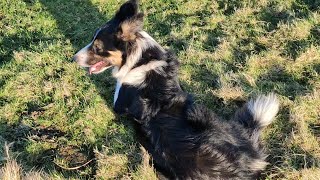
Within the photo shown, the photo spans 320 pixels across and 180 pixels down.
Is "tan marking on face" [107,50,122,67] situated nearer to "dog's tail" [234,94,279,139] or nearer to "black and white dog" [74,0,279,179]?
"black and white dog" [74,0,279,179]

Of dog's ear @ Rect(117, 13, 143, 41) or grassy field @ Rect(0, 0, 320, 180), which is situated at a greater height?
dog's ear @ Rect(117, 13, 143, 41)

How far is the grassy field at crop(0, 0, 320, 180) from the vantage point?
155 inches

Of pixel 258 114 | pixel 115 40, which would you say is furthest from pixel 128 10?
pixel 258 114

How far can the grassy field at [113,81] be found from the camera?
394 centimetres

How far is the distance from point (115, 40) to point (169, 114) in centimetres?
96

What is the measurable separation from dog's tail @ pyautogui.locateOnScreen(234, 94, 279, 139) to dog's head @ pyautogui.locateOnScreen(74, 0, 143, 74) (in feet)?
4.49

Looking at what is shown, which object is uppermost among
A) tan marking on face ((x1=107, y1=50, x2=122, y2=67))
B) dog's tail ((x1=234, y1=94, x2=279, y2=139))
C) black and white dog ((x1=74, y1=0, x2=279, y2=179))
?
tan marking on face ((x1=107, y1=50, x2=122, y2=67))

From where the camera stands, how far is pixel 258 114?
13.0 ft

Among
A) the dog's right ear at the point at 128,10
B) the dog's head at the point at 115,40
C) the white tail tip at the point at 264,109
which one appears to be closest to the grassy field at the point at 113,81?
the white tail tip at the point at 264,109

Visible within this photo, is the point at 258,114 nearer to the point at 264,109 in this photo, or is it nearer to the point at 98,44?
the point at 264,109

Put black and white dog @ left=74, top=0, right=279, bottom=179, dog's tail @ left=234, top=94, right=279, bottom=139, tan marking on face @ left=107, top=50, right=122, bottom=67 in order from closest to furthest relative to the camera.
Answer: black and white dog @ left=74, top=0, right=279, bottom=179
dog's tail @ left=234, top=94, right=279, bottom=139
tan marking on face @ left=107, top=50, right=122, bottom=67

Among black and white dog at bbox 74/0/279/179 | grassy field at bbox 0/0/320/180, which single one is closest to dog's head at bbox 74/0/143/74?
black and white dog at bbox 74/0/279/179

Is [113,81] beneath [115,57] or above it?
beneath

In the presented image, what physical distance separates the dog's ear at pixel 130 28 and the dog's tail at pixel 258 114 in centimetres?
136
